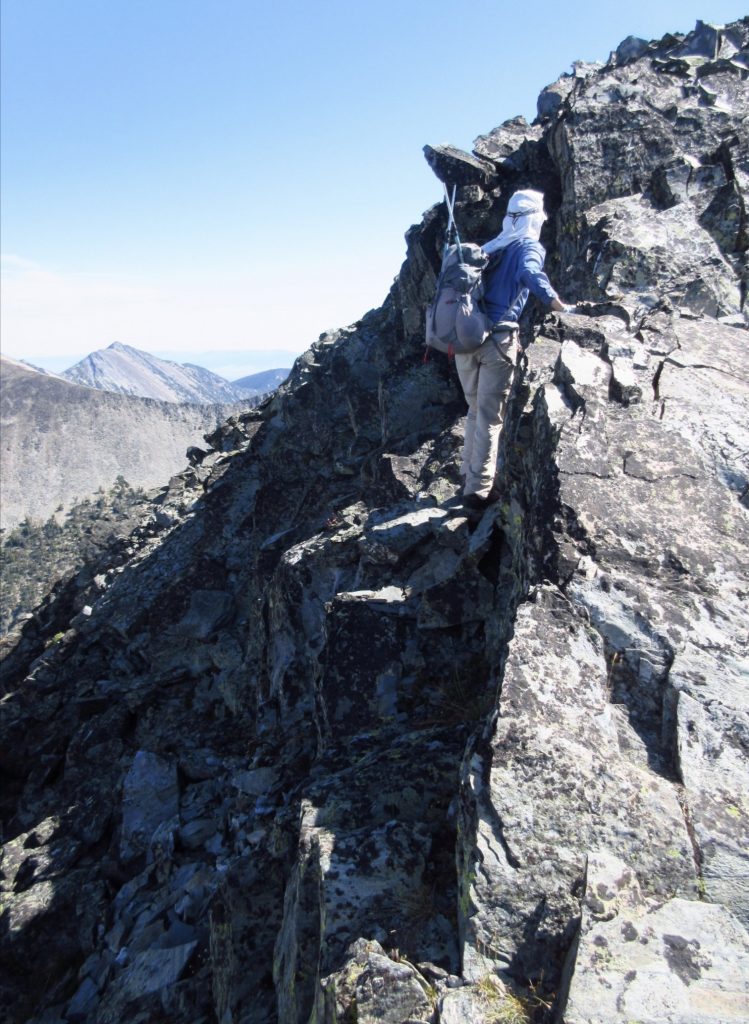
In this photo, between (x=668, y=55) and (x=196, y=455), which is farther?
(x=196, y=455)

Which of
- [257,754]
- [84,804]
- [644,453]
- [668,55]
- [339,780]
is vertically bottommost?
[84,804]

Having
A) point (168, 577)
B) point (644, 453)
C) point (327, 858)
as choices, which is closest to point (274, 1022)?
point (327, 858)

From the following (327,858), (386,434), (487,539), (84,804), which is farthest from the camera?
(386,434)

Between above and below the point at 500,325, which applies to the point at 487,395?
below

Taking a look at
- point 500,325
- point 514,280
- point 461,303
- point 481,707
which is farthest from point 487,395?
point 481,707

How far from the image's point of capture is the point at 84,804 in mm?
14930

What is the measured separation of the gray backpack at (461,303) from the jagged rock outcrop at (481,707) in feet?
3.22

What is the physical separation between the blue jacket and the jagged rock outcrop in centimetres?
73

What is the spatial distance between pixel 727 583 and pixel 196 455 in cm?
2654

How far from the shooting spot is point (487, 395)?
32.5ft

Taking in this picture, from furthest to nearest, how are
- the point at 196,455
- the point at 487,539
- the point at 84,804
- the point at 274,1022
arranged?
the point at 196,455
the point at 84,804
the point at 487,539
the point at 274,1022

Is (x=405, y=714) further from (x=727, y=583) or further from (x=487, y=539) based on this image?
(x=727, y=583)

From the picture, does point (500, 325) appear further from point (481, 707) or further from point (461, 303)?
point (481, 707)

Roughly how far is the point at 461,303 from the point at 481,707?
216 inches
